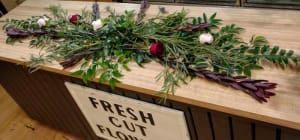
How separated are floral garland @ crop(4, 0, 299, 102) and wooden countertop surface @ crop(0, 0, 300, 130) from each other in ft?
0.09

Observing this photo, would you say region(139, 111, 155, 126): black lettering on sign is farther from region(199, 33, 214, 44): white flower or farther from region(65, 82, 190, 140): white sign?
region(199, 33, 214, 44): white flower

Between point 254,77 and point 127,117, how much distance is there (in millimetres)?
613

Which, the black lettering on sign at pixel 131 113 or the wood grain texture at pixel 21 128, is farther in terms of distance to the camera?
the wood grain texture at pixel 21 128

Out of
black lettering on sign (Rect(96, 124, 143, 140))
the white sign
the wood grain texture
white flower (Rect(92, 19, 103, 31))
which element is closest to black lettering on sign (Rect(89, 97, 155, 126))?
the white sign

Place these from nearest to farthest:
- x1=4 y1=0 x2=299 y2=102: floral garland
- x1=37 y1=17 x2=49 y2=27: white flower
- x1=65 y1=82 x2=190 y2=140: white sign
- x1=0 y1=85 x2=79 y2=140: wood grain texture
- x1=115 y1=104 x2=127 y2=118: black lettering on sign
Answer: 1. x1=4 y1=0 x2=299 y2=102: floral garland
2. x1=65 y1=82 x2=190 y2=140: white sign
3. x1=115 y1=104 x2=127 y2=118: black lettering on sign
4. x1=37 y1=17 x2=49 y2=27: white flower
5. x1=0 y1=85 x2=79 y2=140: wood grain texture

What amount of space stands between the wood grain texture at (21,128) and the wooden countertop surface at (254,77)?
85cm

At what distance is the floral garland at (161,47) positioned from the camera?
0.94 metres

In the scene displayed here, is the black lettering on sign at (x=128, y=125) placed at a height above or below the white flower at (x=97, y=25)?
below

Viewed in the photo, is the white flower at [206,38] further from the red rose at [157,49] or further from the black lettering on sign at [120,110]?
the black lettering on sign at [120,110]

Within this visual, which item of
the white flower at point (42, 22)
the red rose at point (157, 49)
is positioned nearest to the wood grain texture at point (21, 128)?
the white flower at point (42, 22)

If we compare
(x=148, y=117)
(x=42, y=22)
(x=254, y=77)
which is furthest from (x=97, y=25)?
(x=254, y=77)

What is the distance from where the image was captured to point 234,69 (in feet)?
3.06

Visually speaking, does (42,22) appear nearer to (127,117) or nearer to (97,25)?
(97,25)

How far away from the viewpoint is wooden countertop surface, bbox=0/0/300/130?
2.66 feet
